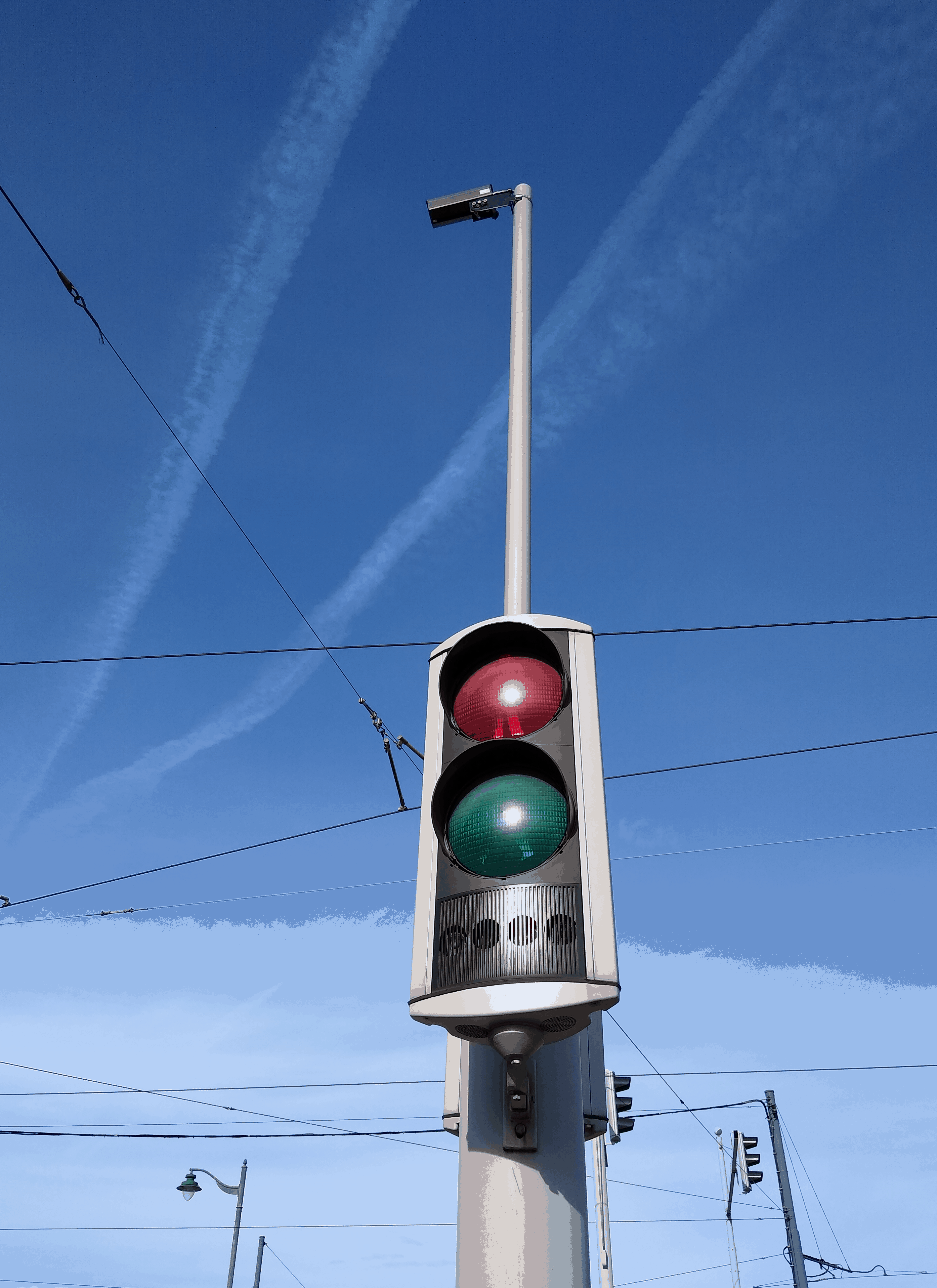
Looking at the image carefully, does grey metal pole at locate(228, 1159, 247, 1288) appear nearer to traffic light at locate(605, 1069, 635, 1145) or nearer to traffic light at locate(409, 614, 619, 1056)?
traffic light at locate(605, 1069, 635, 1145)

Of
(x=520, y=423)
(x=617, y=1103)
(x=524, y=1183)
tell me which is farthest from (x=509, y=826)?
(x=617, y=1103)

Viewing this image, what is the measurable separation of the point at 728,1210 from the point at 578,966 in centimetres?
3204

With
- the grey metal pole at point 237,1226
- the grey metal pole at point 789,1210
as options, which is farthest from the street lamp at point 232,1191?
the grey metal pole at point 789,1210

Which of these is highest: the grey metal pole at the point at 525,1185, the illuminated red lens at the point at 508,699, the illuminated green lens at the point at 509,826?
the illuminated red lens at the point at 508,699

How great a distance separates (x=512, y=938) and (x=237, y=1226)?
26.1 metres

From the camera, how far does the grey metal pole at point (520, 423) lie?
3342 mm

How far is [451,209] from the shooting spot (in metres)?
4.70

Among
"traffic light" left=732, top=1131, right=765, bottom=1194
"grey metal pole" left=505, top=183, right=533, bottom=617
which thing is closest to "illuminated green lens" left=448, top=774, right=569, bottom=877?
"grey metal pole" left=505, top=183, right=533, bottom=617

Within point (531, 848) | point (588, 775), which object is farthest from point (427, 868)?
point (588, 775)

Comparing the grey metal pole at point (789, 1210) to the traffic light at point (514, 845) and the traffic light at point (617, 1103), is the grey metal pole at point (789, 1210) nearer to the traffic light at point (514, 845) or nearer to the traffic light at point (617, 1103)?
the traffic light at point (617, 1103)

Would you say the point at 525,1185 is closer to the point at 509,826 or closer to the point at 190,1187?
the point at 509,826

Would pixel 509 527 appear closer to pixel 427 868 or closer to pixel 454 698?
pixel 454 698

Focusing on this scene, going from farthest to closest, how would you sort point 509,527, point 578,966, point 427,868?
point 509,527, point 427,868, point 578,966

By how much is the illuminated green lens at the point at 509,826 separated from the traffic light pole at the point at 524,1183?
44 centimetres
